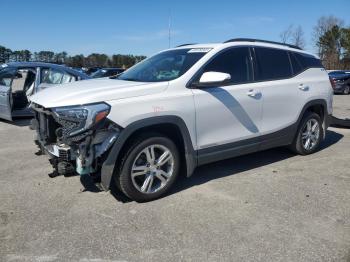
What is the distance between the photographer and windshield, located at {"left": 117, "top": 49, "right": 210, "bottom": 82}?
4.71m

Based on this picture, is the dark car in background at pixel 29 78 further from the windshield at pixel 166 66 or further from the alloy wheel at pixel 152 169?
the alloy wheel at pixel 152 169

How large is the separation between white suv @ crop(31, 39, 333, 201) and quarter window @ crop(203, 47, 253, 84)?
0.04 feet

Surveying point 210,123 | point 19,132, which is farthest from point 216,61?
point 19,132

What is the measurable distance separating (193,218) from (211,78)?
5.37 feet

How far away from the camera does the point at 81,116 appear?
390 centimetres

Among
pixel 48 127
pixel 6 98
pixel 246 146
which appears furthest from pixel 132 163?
pixel 6 98

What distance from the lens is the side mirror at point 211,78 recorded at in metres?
4.42

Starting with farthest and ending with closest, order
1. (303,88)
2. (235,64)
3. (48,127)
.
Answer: (303,88) < (235,64) < (48,127)

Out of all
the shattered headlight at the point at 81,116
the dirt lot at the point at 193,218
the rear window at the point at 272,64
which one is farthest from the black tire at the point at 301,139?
the shattered headlight at the point at 81,116

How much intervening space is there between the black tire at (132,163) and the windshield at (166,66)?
2.56ft

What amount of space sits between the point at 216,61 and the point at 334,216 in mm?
2314

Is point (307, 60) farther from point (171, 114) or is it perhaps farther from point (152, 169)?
point (152, 169)

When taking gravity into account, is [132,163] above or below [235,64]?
below

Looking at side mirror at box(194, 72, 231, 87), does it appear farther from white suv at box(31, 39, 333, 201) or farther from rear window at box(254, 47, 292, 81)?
rear window at box(254, 47, 292, 81)
